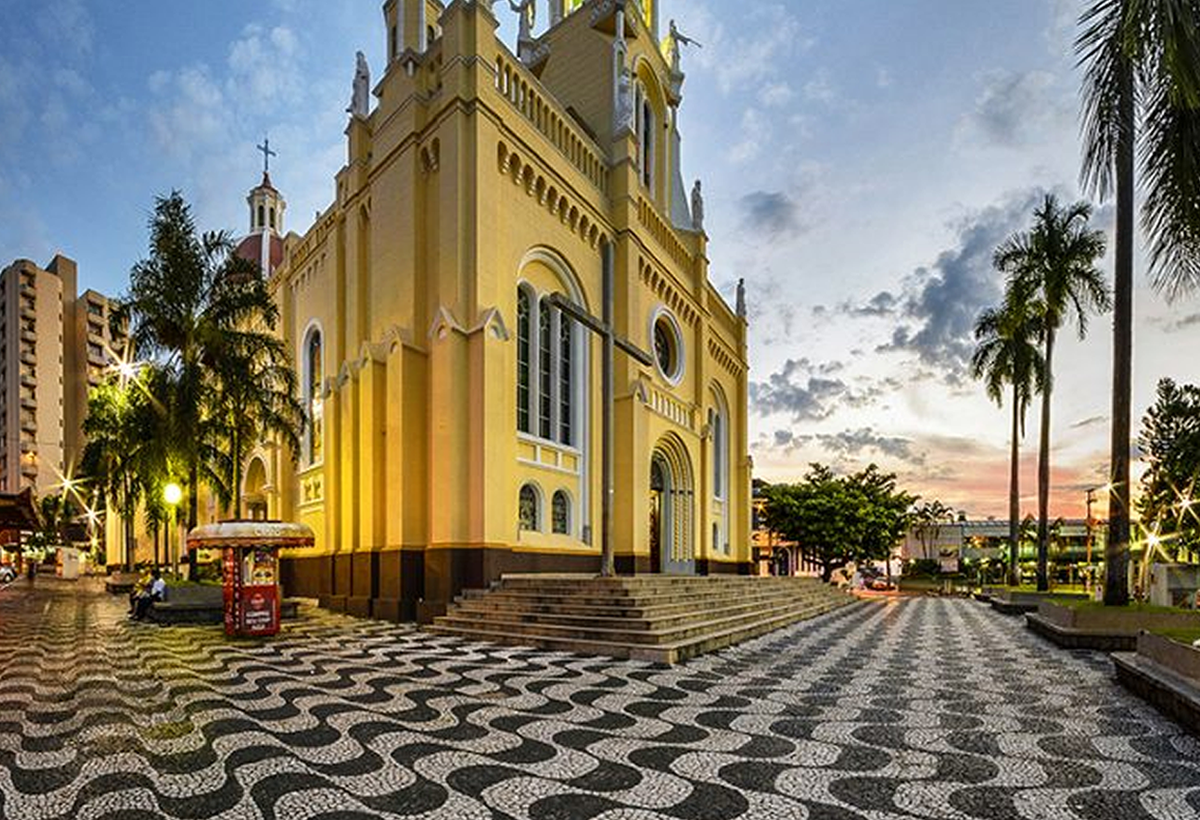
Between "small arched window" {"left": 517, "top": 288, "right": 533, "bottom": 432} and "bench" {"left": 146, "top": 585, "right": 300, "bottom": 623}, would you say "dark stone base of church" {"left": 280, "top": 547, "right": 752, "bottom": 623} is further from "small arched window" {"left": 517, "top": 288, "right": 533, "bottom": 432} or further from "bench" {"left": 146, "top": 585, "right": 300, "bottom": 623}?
"small arched window" {"left": 517, "top": 288, "right": 533, "bottom": 432}

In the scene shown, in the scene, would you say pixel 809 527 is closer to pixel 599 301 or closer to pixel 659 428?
pixel 659 428

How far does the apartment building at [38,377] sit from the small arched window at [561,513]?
221ft

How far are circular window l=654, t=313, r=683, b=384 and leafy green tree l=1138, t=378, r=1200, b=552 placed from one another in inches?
779

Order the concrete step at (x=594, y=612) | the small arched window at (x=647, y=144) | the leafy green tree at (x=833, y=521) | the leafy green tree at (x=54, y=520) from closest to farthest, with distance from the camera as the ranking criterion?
the concrete step at (x=594, y=612) < the small arched window at (x=647, y=144) < the leafy green tree at (x=833, y=521) < the leafy green tree at (x=54, y=520)

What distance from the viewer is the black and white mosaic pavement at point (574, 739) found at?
15.0ft

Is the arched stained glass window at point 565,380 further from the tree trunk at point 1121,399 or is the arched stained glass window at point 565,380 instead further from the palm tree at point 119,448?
the tree trunk at point 1121,399

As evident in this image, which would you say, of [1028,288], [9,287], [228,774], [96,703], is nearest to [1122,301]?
[1028,288]

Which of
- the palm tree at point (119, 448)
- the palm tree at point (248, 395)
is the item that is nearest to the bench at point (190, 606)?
the palm tree at point (248, 395)

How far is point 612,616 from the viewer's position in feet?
41.5

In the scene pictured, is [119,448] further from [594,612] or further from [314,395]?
[594,612]

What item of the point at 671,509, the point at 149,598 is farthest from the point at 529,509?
the point at 671,509

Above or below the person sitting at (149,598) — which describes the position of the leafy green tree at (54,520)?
below

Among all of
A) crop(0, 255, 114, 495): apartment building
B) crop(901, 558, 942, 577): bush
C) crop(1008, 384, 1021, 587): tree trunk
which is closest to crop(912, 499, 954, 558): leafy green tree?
crop(901, 558, 942, 577): bush

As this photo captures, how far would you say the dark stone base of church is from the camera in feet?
51.9
